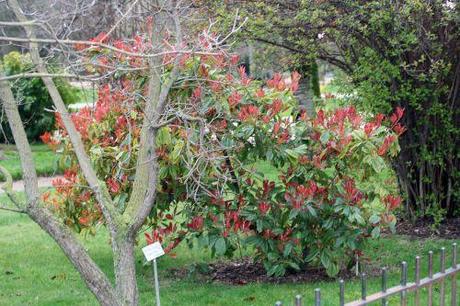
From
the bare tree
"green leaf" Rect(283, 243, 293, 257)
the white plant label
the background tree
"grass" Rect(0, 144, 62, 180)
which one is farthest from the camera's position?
"grass" Rect(0, 144, 62, 180)

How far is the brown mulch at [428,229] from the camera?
9.37 meters

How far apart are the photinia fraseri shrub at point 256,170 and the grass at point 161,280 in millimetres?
359

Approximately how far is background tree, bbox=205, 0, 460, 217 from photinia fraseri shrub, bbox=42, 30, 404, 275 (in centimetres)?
129

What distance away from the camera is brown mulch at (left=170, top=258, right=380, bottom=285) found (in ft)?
24.8

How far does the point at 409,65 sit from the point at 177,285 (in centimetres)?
332

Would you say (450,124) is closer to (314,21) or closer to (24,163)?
(314,21)

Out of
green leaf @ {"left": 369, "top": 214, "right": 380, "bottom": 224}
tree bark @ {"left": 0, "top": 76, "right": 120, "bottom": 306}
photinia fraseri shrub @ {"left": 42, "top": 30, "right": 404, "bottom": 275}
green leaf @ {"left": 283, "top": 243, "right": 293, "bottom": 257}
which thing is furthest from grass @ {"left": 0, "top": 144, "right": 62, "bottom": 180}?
tree bark @ {"left": 0, "top": 76, "right": 120, "bottom": 306}

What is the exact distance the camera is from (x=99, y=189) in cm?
569

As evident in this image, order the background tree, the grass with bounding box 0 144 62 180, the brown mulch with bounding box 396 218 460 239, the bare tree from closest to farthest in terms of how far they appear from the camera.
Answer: the bare tree
the background tree
the brown mulch with bounding box 396 218 460 239
the grass with bounding box 0 144 62 180

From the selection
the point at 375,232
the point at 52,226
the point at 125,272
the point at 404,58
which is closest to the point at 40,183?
the point at 404,58

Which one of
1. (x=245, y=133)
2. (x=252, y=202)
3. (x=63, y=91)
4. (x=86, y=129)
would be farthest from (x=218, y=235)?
(x=63, y=91)

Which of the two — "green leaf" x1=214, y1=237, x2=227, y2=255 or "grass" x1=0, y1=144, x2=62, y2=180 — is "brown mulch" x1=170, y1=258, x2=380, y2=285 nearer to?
"green leaf" x1=214, y1=237, x2=227, y2=255

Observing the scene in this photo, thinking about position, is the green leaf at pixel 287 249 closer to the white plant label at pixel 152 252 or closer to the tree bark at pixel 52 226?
the white plant label at pixel 152 252

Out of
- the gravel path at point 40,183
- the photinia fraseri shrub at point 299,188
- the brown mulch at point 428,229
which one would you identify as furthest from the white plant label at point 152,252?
the gravel path at point 40,183
